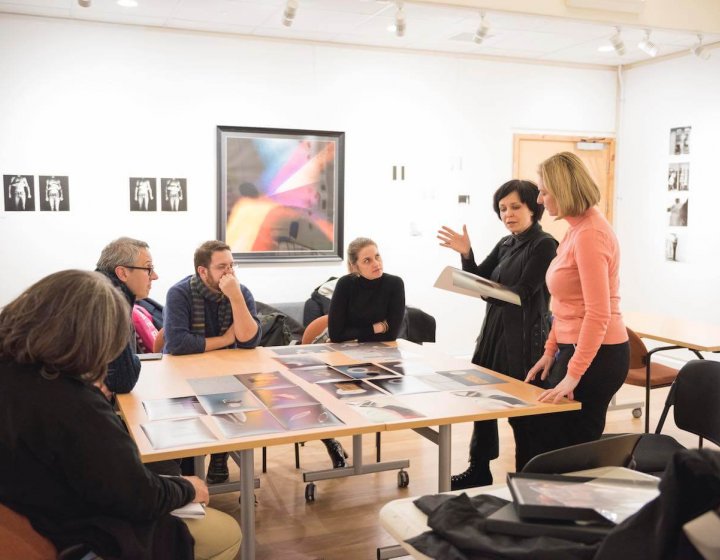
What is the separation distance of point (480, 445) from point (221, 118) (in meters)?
3.61

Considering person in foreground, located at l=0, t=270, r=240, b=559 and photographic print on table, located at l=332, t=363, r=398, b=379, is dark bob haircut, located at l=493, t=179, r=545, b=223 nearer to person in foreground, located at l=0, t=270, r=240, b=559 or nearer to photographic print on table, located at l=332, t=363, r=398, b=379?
photographic print on table, located at l=332, t=363, r=398, b=379

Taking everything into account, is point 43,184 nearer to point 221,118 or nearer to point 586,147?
point 221,118

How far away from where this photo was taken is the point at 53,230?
5516 millimetres

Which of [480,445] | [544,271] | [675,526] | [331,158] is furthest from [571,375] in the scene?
[331,158]

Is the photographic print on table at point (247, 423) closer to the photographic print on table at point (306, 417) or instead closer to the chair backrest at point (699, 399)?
the photographic print on table at point (306, 417)

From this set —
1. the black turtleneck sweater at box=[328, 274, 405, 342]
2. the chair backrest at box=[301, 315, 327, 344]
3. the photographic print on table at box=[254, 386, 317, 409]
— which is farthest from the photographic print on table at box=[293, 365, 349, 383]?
the chair backrest at box=[301, 315, 327, 344]

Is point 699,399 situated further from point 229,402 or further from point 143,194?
point 143,194

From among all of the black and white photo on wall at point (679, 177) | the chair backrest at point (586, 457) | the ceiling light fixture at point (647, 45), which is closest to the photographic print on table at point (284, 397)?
the chair backrest at point (586, 457)

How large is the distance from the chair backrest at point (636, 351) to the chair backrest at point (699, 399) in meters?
1.42

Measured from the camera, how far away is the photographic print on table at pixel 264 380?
2.88 m

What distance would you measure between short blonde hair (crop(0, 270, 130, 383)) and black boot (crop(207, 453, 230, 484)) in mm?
2077

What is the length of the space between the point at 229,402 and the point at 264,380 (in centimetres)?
36

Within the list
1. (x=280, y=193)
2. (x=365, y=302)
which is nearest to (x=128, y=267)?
(x=365, y=302)

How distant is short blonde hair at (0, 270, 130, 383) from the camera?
1.67 metres
